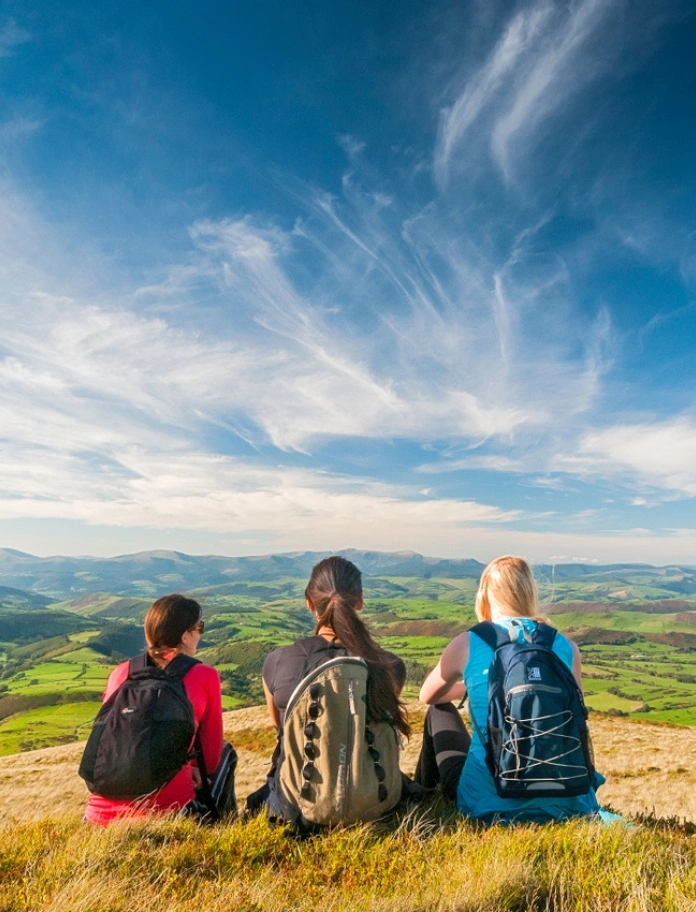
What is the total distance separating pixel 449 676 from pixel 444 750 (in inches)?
45.8

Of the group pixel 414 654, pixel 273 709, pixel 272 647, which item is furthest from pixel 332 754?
pixel 272 647

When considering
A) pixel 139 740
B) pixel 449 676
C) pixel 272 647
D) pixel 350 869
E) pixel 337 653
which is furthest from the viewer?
pixel 272 647

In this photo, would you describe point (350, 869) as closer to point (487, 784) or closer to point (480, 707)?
point (487, 784)

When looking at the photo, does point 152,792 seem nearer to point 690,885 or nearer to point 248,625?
point 690,885

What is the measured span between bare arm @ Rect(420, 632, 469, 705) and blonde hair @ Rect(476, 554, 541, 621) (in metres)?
A: 0.55

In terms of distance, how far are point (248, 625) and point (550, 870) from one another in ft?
546

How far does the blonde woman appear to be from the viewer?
4145mm

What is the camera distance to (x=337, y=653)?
432 cm

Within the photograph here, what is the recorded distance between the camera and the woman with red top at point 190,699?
4.54 m

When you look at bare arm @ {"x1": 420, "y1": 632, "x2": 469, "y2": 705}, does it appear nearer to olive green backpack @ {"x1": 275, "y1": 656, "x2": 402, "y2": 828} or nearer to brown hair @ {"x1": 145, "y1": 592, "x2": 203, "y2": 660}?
Result: olive green backpack @ {"x1": 275, "y1": 656, "x2": 402, "y2": 828}

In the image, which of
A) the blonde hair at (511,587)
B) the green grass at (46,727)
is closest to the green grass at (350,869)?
the blonde hair at (511,587)

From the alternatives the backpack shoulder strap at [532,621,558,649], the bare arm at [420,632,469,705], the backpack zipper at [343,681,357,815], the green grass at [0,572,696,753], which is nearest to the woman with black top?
the backpack zipper at [343,681,357,815]

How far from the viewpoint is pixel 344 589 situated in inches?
192

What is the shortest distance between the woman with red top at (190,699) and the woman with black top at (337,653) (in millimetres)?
524
